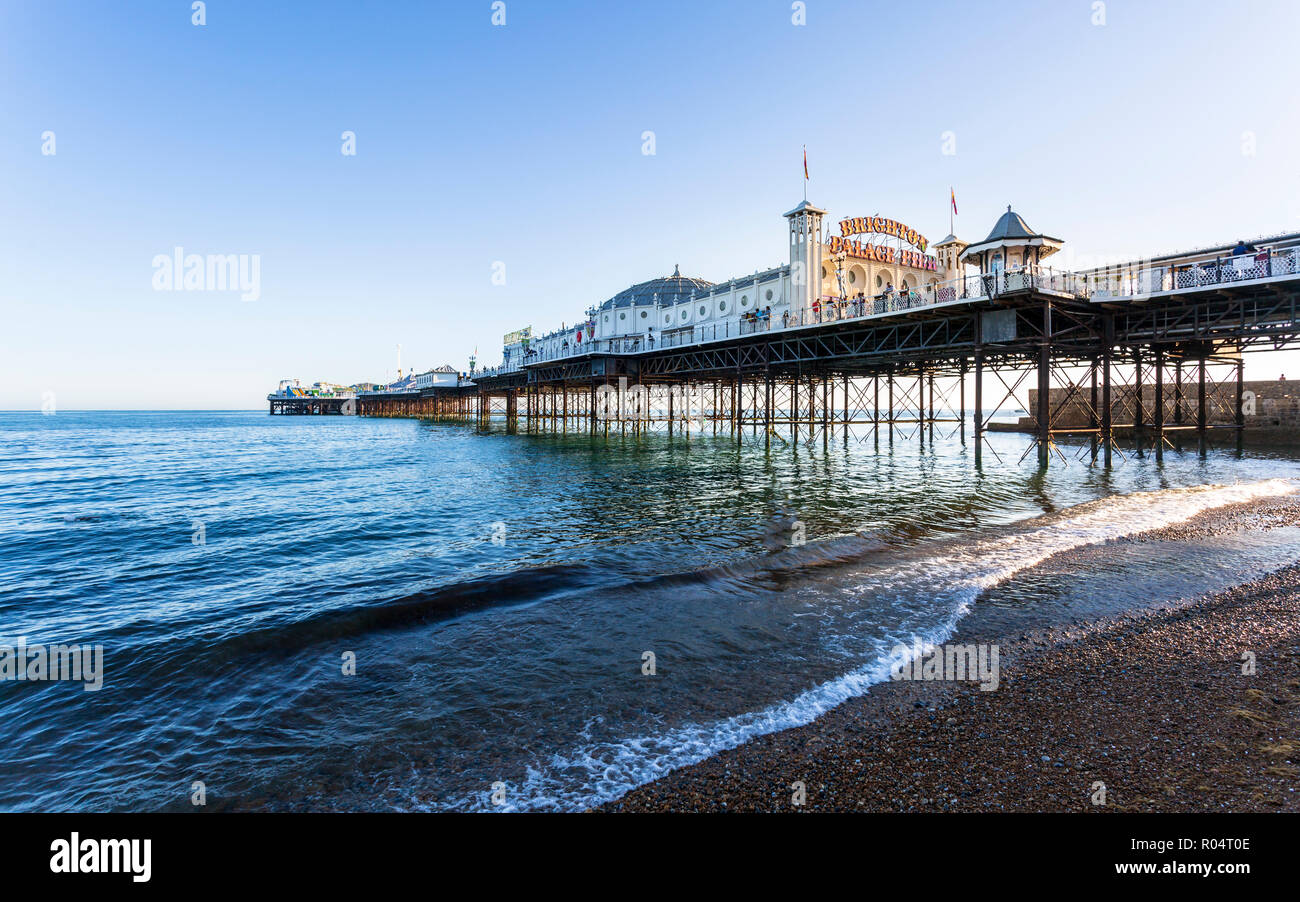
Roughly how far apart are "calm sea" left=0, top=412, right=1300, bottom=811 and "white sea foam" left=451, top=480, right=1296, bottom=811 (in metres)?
0.03

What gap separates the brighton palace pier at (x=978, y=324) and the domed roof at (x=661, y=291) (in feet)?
0.83

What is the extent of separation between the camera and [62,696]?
22.9 ft

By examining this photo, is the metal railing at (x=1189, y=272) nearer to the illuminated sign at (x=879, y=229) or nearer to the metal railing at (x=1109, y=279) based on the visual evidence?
the metal railing at (x=1109, y=279)

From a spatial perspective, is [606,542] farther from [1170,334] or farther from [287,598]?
[1170,334]

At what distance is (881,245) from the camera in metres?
43.6

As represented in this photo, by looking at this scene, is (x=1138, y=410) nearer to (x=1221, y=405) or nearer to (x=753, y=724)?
(x=1221, y=405)

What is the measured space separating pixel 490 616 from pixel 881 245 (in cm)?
4341

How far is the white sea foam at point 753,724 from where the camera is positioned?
488cm

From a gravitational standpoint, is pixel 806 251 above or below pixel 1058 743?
above

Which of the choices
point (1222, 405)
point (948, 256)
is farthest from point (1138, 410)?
point (948, 256)

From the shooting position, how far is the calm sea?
17.9 feet

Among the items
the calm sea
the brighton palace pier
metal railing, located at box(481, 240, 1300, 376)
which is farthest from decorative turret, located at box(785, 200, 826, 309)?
the calm sea
